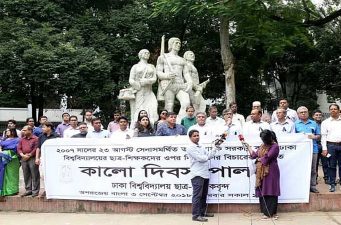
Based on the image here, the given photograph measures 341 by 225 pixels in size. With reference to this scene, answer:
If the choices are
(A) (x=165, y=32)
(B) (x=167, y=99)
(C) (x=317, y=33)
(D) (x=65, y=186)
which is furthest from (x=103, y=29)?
(D) (x=65, y=186)

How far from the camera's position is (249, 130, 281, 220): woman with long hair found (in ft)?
26.4

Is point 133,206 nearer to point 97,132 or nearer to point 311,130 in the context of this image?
point 97,132

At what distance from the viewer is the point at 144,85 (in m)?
13.4

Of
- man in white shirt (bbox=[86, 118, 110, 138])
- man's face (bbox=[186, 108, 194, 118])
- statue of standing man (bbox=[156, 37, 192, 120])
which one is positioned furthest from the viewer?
statue of standing man (bbox=[156, 37, 192, 120])

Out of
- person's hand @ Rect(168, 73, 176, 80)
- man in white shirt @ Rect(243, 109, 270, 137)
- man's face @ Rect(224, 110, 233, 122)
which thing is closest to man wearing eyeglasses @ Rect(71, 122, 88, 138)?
man's face @ Rect(224, 110, 233, 122)

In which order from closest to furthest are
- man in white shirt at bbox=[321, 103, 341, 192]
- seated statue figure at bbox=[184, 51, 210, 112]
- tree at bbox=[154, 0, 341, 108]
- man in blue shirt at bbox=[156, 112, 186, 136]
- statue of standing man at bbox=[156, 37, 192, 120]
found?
man in white shirt at bbox=[321, 103, 341, 192]
man in blue shirt at bbox=[156, 112, 186, 136]
tree at bbox=[154, 0, 341, 108]
statue of standing man at bbox=[156, 37, 192, 120]
seated statue figure at bbox=[184, 51, 210, 112]

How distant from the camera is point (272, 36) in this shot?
16812mm

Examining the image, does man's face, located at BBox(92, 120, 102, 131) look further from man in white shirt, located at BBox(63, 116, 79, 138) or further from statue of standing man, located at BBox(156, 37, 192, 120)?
statue of standing man, located at BBox(156, 37, 192, 120)

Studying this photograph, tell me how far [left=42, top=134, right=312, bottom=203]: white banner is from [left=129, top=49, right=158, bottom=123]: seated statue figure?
412 centimetres

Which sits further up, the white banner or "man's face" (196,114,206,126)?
"man's face" (196,114,206,126)

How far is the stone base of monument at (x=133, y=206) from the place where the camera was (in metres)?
8.52

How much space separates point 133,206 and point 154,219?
75 cm

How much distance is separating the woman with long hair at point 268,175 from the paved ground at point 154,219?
0.23m

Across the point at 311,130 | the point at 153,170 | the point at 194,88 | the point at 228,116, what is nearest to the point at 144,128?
the point at 153,170
